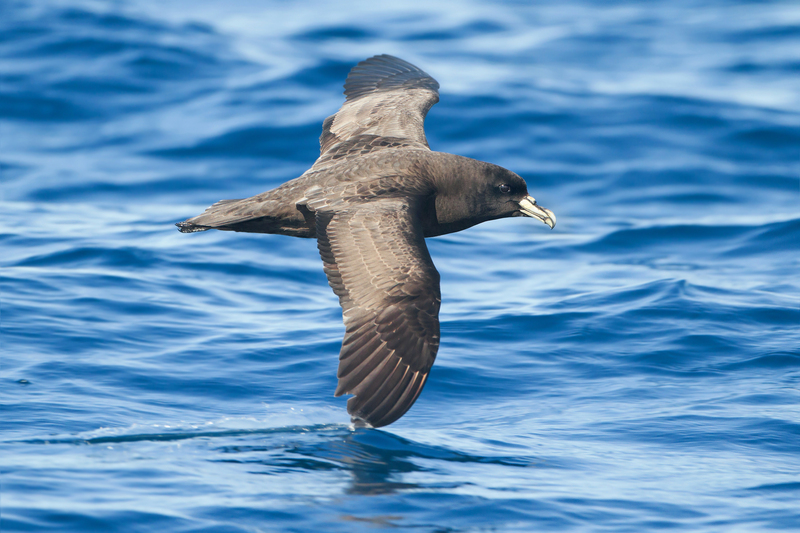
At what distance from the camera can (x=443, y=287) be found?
10492 mm

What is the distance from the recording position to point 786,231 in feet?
39.7

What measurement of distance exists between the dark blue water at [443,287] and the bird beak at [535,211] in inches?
58.9

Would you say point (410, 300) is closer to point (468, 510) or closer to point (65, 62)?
point (468, 510)

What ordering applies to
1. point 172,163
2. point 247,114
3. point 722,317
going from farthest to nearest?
point 247,114, point 172,163, point 722,317

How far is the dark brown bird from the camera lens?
6.12 meters

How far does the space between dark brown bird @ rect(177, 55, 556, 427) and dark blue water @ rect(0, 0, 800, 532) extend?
73 centimetres

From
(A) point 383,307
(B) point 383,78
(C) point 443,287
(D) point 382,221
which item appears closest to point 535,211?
(D) point 382,221

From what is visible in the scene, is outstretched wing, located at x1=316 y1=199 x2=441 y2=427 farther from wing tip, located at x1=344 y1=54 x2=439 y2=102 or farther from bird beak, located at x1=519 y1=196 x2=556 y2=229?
wing tip, located at x1=344 y1=54 x2=439 y2=102

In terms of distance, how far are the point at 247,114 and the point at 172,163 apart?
5.53ft

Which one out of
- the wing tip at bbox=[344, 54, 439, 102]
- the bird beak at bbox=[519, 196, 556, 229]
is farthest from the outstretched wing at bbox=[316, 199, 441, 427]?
the wing tip at bbox=[344, 54, 439, 102]

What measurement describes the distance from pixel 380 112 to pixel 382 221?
9.31 feet

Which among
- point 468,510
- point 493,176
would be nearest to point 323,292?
point 493,176

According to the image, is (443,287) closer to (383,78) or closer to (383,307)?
(383,78)

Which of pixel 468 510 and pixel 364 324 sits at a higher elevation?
pixel 364 324
